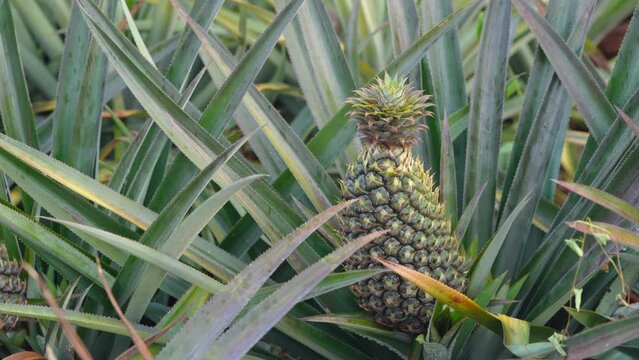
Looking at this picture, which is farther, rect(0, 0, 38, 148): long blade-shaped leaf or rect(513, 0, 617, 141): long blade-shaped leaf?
rect(0, 0, 38, 148): long blade-shaped leaf

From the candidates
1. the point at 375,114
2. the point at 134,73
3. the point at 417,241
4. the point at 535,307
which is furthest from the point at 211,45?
the point at 535,307

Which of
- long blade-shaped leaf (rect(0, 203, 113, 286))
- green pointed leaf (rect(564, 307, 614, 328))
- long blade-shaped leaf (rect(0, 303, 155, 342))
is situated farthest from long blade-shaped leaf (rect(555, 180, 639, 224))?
long blade-shaped leaf (rect(0, 203, 113, 286))

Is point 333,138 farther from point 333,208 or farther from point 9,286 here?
point 9,286

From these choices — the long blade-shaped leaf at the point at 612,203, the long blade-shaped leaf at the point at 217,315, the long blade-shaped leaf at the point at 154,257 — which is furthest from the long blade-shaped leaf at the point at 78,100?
the long blade-shaped leaf at the point at 612,203

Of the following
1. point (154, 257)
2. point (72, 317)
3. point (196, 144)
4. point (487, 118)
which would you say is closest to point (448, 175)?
point (487, 118)

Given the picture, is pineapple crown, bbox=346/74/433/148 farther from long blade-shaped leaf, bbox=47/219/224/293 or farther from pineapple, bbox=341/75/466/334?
long blade-shaped leaf, bbox=47/219/224/293

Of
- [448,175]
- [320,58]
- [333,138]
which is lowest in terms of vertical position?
[448,175]

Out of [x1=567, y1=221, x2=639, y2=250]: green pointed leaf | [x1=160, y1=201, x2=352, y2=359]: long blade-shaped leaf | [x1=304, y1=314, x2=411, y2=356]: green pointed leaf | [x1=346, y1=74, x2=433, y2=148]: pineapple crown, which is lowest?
[x1=304, y1=314, x2=411, y2=356]: green pointed leaf

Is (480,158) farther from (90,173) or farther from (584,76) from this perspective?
(90,173)
